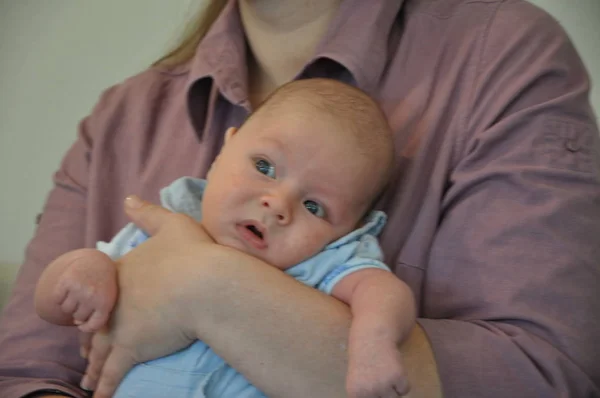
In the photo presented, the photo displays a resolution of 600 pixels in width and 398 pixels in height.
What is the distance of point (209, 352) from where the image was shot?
0.65 metres

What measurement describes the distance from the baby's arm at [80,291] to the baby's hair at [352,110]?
274 mm

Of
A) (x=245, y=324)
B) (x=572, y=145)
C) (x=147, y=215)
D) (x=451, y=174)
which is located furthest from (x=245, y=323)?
(x=572, y=145)

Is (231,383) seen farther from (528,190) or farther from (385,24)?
(385,24)

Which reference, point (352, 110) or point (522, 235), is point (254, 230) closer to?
point (352, 110)

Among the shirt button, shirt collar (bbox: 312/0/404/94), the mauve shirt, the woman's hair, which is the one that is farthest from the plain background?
the shirt button

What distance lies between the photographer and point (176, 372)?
639mm

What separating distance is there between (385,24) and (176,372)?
0.57 meters

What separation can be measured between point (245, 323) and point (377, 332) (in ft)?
0.48

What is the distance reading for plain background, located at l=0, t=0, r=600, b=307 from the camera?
1690 mm

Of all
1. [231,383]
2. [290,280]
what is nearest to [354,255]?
[290,280]

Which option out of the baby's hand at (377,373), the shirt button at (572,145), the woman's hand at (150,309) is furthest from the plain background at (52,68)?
the baby's hand at (377,373)

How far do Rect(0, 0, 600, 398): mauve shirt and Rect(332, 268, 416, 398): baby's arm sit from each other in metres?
0.07

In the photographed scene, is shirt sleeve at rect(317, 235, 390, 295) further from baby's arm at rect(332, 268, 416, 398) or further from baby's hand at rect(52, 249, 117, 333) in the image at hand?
baby's hand at rect(52, 249, 117, 333)

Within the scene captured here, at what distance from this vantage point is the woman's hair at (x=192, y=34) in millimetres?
1135
